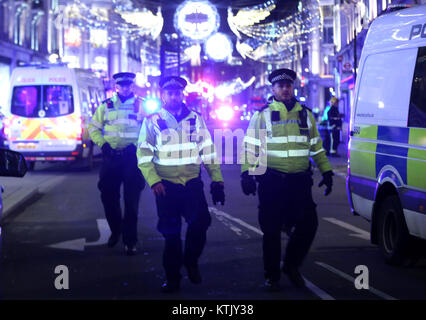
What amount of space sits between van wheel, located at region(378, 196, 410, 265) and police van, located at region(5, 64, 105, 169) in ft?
47.4

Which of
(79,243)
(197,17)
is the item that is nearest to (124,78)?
(79,243)

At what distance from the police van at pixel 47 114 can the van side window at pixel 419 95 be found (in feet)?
49.3

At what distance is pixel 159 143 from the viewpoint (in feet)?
22.9

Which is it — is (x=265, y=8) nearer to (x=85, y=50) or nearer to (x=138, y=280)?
(x=138, y=280)

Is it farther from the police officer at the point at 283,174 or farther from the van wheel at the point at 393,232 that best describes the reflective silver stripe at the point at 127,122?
the van wheel at the point at 393,232

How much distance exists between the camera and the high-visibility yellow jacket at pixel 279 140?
7020 mm

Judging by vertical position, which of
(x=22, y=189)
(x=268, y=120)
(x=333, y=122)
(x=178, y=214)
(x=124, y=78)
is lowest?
(x=22, y=189)

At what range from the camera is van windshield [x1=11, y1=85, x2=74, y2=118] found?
21.8 metres

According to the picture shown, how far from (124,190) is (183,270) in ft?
4.80

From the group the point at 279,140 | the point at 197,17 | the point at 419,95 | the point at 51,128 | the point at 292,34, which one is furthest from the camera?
the point at 292,34

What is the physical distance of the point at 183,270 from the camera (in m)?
7.90

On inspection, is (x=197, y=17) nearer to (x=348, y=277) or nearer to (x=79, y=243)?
(x=79, y=243)
